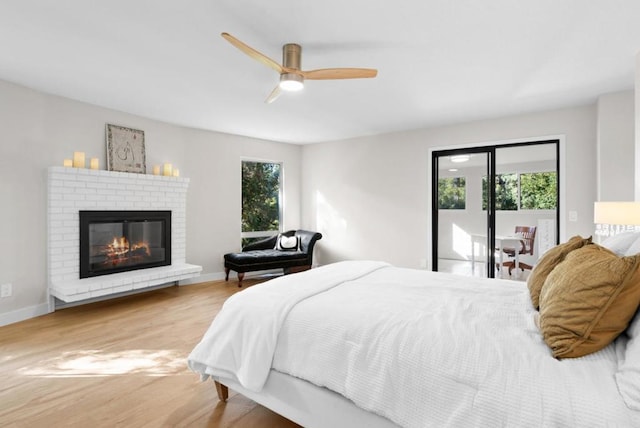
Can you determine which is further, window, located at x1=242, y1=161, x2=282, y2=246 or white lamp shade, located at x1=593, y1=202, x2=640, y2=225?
window, located at x1=242, y1=161, x2=282, y2=246

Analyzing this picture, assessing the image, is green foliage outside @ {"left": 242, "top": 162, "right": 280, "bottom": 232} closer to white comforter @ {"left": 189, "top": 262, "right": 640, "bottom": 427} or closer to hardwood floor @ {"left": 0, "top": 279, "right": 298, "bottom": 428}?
hardwood floor @ {"left": 0, "top": 279, "right": 298, "bottom": 428}

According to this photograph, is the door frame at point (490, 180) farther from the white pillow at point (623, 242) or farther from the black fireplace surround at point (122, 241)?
the black fireplace surround at point (122, 241)

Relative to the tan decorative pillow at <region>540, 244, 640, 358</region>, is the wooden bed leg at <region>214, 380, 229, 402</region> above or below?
below

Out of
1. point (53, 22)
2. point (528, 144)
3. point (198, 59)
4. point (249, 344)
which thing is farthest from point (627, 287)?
point (528, 144)

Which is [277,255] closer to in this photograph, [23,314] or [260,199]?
[260,199]

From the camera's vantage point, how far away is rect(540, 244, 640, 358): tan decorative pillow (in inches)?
45.1

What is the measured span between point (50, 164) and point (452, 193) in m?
5.23

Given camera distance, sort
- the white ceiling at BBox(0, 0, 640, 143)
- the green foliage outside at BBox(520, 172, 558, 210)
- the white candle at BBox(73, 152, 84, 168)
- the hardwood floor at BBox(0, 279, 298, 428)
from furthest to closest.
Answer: the green foliage outside at BBox(520, 172, 558, 210) < the white candle at BBox(73, 152, 84, 168) < the white ceiling at BBox(0, 0, 640, 143) < the hardwood floor at BBox(0, 279, 298, 428)

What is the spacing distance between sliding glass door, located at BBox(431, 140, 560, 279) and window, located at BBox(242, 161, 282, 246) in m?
2.89

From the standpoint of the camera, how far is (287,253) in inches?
218

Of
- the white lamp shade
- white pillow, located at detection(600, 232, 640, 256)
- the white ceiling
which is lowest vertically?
white pillow, located at detection(600, 232, 640, 256)

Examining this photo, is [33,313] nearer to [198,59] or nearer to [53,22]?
[53,22]

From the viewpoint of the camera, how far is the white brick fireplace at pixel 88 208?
374 centimetres

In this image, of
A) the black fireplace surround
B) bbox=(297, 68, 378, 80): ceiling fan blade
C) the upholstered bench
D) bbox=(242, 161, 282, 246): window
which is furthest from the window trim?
bbox=(297, 68, 378, 80): ceiling fan blade
